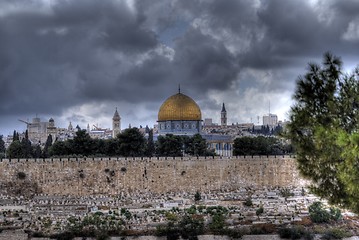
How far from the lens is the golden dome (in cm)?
6031

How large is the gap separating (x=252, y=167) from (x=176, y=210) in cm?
944

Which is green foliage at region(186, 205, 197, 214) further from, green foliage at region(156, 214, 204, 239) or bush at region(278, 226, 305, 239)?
bush at region(278, 226, 305, 239)

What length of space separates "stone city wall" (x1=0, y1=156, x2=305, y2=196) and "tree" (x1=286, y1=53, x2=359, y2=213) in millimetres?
23489

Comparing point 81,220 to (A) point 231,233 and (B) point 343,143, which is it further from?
(B) point 343,143

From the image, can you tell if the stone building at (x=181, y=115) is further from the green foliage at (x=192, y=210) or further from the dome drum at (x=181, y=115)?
the green foliage at (x=192, y=210)

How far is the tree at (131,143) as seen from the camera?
44.5 meters

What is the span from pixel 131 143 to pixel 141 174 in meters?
8.61

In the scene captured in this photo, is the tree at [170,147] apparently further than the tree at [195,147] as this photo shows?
No

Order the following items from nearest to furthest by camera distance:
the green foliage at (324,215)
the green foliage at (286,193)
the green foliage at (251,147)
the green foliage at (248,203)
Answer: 1. the green foliage at (324,215)
2. the green foliage at (248,203)
3. the green foliage at (286,193)
4. the green foliage at (251,147)

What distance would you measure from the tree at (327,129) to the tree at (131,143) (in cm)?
3189

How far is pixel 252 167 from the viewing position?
124ft

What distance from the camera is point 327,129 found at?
39.4 feet

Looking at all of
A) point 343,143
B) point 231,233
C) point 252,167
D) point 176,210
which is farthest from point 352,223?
point 343,143

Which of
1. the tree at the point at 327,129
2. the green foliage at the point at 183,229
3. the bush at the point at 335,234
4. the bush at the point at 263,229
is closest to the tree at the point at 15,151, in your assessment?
the green foliage at the point at 183,229
